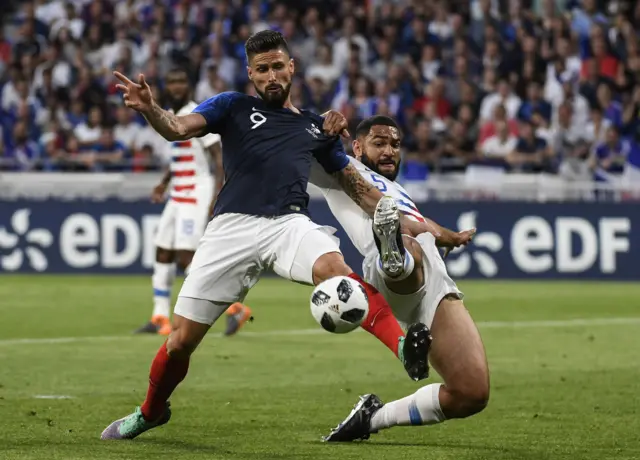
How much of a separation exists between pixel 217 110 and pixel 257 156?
1.01ft

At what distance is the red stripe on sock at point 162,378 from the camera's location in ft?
22.4

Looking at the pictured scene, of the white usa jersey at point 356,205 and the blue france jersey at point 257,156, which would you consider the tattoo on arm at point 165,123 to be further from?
the white usa jersey at point 356,205

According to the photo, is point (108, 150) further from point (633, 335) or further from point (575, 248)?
point (633, 335)

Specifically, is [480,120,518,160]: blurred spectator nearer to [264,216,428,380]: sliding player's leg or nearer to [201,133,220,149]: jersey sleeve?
[201,133,220,149]: jersey sleeve

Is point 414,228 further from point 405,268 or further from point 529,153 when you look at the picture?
point 529,153

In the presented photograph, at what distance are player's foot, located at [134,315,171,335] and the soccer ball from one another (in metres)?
6.43

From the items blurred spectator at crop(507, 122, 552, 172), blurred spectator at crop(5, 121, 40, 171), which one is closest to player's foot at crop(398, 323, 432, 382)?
blurred spectator at crop(507, 122, 552, 172)

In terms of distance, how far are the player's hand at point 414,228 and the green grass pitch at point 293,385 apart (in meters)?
1.08

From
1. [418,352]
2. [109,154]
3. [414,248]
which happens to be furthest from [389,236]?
[109,154]

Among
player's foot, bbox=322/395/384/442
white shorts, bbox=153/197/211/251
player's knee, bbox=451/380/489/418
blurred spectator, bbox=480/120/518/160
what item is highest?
player's knee, bbox=451/380/489/418

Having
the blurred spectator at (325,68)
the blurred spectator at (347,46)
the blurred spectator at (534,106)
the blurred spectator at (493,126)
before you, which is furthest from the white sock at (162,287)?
the blurred spectator at (347,46)

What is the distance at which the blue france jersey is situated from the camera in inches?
267

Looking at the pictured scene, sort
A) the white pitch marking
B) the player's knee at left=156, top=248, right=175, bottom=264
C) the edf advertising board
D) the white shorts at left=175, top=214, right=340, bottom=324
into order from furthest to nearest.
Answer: the edf advertising board → the player's knee at left=156, top=248, right=175, bottom=264 → the white pitch marking → the white shorts at left=175, top=214, right=340, bottom=324

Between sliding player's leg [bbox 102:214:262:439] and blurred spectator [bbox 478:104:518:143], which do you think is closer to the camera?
sliding player's leg [bbox 102:214:262:439]
